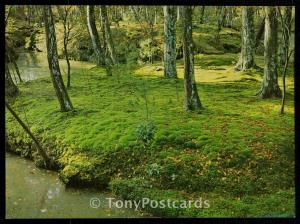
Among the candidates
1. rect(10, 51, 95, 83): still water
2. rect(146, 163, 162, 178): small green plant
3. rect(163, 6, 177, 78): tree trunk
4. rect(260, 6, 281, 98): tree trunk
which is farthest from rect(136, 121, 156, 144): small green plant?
rect(10, 51, 95, 83): still water

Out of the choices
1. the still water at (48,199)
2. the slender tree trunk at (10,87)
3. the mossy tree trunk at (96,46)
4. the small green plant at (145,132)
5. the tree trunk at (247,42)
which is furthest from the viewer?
the mossy tree trunk at (96,46)

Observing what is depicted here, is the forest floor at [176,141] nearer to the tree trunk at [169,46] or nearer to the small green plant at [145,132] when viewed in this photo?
the small green plant at [145,132]

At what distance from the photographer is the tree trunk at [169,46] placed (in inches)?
450

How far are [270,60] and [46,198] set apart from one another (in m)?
5.96

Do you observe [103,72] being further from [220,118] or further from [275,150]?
[275,150]

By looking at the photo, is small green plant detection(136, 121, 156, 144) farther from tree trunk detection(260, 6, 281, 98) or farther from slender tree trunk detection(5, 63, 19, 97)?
slender tree trunk detection(5, 63, 19, 97)

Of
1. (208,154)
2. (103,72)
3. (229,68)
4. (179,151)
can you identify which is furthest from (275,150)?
(103,72)

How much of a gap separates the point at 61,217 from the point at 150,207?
1.69 m

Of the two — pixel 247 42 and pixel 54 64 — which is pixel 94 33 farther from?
pixel 247 42

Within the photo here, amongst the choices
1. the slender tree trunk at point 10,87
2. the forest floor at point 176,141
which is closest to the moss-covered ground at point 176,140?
the forest floor at point 176,141

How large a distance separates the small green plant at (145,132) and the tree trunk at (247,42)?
3486mm

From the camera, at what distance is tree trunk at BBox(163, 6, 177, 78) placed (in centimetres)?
1142

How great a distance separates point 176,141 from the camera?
30.2 feet

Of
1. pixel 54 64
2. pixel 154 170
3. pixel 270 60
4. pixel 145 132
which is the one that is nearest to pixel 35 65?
pixel 54 64
